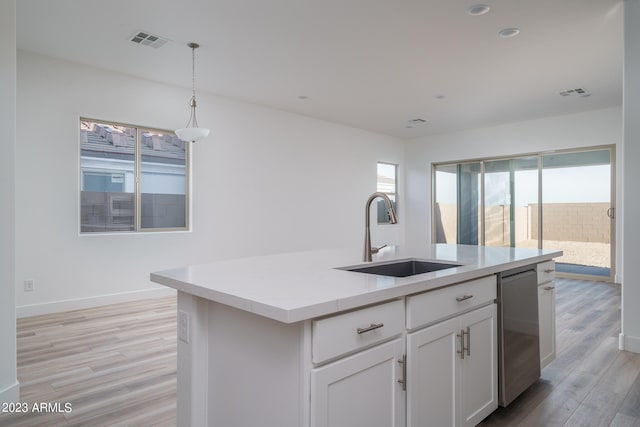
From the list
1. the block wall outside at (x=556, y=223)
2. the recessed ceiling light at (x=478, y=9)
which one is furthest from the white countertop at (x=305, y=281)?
the block wall outside at (x=556, y=223)

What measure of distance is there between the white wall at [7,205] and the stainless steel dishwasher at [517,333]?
266 cm

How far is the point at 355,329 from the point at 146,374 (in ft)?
6.57

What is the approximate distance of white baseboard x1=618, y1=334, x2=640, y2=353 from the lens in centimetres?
306

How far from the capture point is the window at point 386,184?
8258mm

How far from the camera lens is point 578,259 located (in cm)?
660

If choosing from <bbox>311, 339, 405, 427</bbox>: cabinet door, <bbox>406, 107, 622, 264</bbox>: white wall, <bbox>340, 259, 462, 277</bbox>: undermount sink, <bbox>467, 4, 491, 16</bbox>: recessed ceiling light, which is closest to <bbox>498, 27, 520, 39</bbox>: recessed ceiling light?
<bbox>467, 4, 491, 16</bbox>: recessed ceiling light

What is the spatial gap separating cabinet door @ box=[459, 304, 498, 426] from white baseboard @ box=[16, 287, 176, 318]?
13.5 feet

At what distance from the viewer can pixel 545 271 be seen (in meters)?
2.56

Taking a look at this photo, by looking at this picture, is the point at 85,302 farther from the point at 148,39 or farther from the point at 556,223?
the point at 556,223

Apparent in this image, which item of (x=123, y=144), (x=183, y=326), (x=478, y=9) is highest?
(x=478, y=9)

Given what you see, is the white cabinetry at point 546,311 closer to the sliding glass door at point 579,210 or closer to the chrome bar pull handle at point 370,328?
the chrome bar pull handle at point 370,328

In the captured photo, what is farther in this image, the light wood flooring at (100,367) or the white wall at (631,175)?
the white wall at (631,175)

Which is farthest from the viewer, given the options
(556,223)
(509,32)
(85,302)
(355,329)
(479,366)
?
(556,223)

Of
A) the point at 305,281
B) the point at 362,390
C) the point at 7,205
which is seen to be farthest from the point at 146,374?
the point at 362,390
